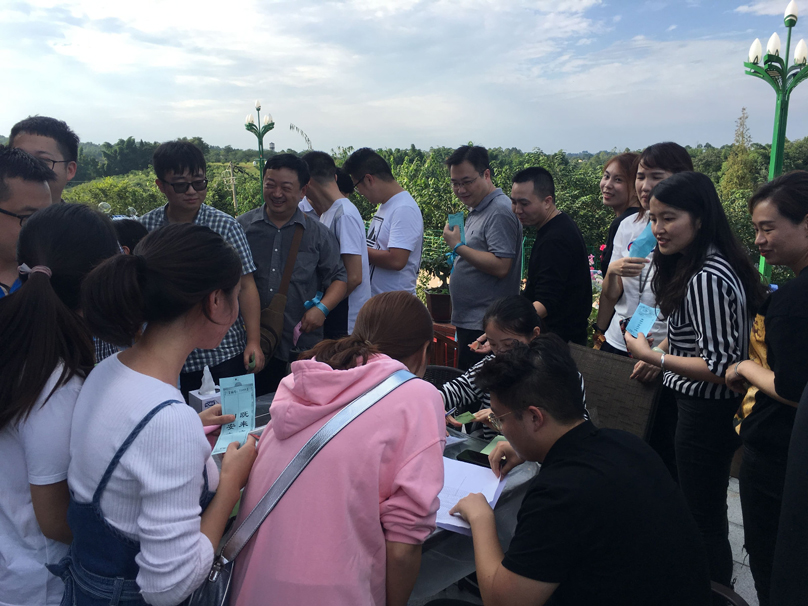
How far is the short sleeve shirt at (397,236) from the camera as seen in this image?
3.58 m

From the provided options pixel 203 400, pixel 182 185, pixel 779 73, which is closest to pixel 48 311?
pixel 203 400

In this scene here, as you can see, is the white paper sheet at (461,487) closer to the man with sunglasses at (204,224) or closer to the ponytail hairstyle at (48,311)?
the ponytail hairstyle at (48,311)

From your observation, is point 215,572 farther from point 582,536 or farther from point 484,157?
point 484,157

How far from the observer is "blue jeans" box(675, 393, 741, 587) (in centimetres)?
208

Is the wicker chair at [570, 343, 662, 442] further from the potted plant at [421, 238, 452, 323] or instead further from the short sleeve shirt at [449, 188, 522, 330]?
the potted plant at [421, 238, 452, 323]

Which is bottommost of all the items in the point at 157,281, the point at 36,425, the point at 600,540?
the point at 600,540

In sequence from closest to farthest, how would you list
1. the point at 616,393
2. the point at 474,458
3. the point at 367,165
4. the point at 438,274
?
the point at 474,458 → the point at 616,393 → the point at 367,165 → the point at 438,274

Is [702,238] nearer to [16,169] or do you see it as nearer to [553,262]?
[553,262]

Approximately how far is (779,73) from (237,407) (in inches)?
238

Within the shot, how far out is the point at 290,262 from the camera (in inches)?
120

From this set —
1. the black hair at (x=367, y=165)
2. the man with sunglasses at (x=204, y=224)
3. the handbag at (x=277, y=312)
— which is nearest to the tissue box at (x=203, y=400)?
the man with sunglasses at (x=204, y=224)

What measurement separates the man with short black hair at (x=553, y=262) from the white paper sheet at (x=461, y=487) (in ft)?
4.95

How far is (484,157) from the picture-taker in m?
3.57

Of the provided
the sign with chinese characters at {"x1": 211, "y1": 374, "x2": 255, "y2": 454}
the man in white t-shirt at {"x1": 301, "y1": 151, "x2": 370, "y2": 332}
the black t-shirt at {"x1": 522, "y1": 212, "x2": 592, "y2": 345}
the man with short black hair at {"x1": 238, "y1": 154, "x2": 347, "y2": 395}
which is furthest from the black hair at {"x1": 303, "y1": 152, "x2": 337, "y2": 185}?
the sign with chinese characters at {"x1": 211, "y1": 374, "x2": 255, "y2": 454}
